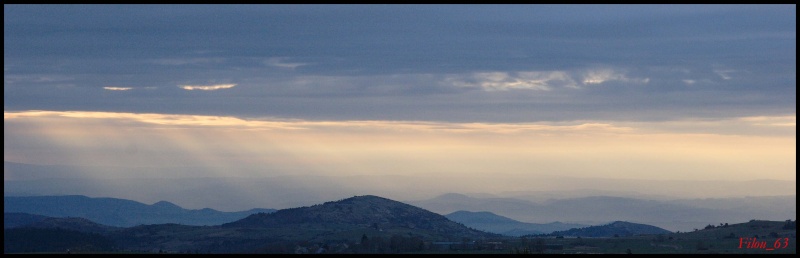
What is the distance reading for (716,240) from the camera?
19100 cm

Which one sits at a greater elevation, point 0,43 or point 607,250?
point 0,43

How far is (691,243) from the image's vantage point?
623 ft

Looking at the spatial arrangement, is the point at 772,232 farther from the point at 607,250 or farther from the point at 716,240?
the point at 607,250

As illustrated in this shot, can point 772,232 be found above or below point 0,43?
below

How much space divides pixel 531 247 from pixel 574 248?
766cm

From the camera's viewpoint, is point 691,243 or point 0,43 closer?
point 0,43
